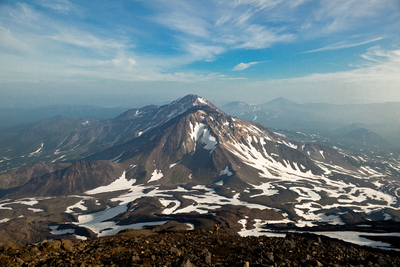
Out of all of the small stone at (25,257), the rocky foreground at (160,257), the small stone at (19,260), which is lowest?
the rocky foreground at (160,257)

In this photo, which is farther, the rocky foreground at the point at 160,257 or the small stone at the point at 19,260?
the rocky foreground at the point at 160,257

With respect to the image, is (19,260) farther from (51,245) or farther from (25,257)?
(51,245)

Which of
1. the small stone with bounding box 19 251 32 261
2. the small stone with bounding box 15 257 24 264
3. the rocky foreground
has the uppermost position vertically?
the small stone with bounding box 15 257 24 264

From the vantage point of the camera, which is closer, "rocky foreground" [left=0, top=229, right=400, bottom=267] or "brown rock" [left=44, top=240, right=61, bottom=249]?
"rocky foreground" [left=0, top=229, right=400, bottom=267]

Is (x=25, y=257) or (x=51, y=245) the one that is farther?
(x=51, y=245)

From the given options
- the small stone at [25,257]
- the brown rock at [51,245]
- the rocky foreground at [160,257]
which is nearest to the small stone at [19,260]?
the rocky foreground at [160,257]

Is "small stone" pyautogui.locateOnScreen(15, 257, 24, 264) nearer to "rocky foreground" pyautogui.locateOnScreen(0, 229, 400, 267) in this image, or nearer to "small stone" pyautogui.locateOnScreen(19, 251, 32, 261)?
"rocky foreground" pyautogui.locateOnScreen(0, 229, 400, 267)

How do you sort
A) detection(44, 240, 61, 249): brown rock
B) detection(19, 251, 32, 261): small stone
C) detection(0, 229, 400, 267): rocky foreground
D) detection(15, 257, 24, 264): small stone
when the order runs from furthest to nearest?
detection(44, 240, 61, 249): brown rock → detection(0, 229, 400, 267): rocky foreground → detection(19, 251, 32, 261): small stone → detection(15, 257, 24, 264): small stone

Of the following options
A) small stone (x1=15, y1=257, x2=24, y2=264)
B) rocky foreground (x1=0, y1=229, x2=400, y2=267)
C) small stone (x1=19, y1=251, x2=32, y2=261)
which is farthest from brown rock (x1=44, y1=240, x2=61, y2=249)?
small stone (x1=15, y1=257, x2=24, y2=264)

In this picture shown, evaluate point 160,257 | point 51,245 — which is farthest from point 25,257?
point 160,257

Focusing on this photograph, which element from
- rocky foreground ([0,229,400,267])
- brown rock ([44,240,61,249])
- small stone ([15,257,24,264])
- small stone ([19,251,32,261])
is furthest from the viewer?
brown rock ([44,240,61,249])

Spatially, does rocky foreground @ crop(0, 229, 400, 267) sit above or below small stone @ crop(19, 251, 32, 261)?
below

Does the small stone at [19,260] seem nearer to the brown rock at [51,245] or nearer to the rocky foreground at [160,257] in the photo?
the rocky foreground at [160,257]
